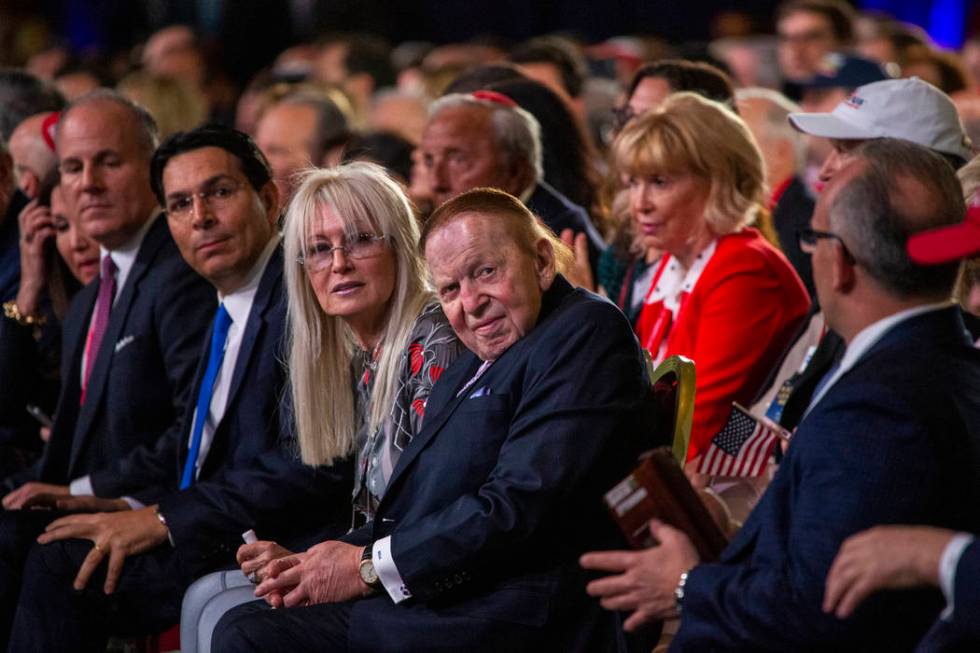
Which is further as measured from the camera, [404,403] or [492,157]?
[492,157]

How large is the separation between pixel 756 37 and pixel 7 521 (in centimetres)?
786

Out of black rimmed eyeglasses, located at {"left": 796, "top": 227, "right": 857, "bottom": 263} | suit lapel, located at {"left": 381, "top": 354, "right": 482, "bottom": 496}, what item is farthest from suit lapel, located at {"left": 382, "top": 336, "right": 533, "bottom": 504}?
black rimmed eyeglasses, located at {"left": 796, "top": 227, "right": 857, "bottom": 263}

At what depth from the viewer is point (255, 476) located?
3.71m

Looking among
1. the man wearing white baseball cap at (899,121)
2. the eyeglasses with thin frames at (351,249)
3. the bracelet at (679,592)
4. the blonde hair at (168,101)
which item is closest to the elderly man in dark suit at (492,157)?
the man wearing white baseball cap at (899,121)

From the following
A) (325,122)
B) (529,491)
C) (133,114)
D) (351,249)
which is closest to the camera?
(529,491)

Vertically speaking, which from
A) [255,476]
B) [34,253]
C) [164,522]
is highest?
[34,253]

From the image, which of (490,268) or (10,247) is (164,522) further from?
(10,247)

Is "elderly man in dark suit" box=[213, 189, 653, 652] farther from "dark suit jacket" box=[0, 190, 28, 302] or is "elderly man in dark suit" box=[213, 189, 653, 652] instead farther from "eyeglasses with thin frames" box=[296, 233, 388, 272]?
"dark suit jacket" box=[0, 190, 28, 302]

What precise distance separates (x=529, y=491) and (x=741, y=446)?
663 millimetres

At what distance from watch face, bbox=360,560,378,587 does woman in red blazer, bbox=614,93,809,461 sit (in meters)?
1.09

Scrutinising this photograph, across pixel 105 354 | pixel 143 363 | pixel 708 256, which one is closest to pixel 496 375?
pixel 708 256

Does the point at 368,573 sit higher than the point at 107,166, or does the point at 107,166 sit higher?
the point at 107,166

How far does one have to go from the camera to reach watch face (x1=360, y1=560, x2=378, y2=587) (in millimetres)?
3037

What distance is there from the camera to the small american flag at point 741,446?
321 centimetres
